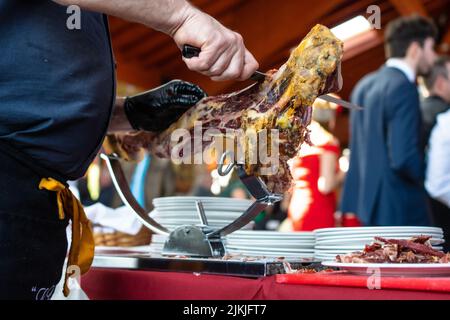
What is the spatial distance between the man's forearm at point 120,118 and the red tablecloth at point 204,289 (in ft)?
1.19

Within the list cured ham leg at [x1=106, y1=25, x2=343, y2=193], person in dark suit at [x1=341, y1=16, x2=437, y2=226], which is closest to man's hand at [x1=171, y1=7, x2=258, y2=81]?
cured ham leg at [x1=106, y1=25, x2=343, y2=193]

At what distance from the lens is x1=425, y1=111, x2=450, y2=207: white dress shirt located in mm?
2289

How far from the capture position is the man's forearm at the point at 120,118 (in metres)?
1.45

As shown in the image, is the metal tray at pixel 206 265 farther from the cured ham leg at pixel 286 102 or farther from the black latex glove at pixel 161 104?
the black latex glove at pixel 161 104

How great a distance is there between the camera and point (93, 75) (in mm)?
1029

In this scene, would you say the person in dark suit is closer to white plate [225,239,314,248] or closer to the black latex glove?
white plate [225,239,314,248]

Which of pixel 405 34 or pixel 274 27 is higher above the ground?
pixel 405 34

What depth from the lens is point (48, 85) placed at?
0.96 meters

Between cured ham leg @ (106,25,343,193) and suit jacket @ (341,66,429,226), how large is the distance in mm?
1340

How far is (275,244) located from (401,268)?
46 cm

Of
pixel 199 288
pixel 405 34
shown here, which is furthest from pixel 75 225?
pixel 405 34

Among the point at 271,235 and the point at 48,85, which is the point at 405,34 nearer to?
the point at 271,235
